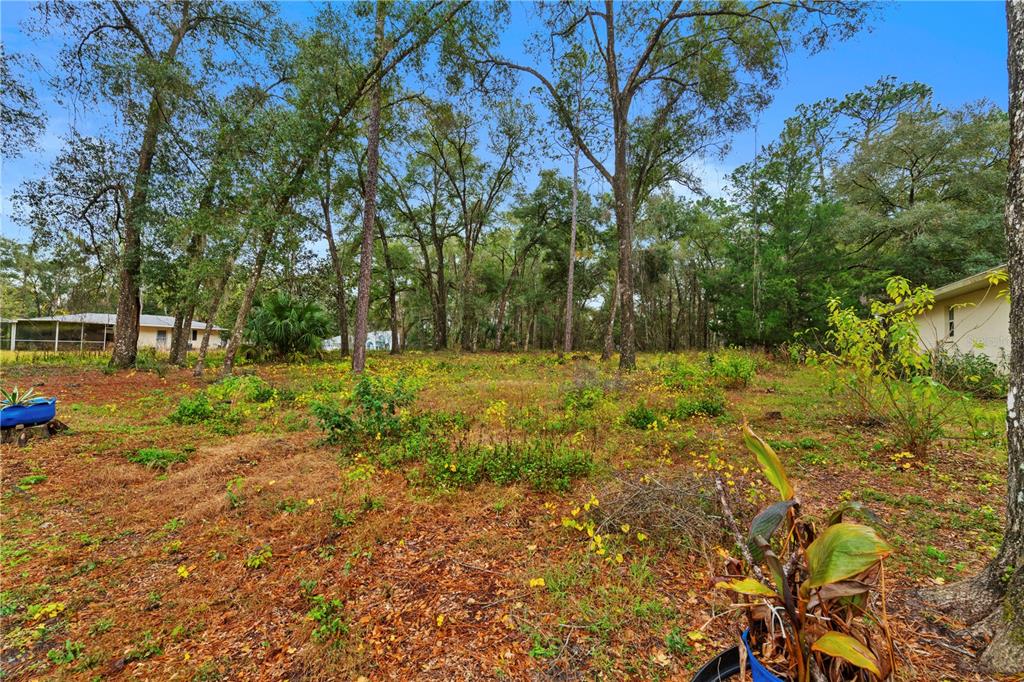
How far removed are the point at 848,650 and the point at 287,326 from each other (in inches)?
543

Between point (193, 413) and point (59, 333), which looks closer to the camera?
point (193, 413)

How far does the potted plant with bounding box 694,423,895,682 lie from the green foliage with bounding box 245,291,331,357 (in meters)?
13.5

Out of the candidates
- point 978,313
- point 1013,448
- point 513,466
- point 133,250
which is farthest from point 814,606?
point 133,250

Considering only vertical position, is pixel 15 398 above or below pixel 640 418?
above

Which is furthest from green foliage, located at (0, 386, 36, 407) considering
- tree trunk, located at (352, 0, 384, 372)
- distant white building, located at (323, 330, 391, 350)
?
distant white building, located at (323, 330, 391, 350)

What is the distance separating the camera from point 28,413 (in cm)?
416

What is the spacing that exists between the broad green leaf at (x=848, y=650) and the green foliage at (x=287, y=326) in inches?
541

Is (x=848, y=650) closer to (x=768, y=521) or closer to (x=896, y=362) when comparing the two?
(x=768, y=521)

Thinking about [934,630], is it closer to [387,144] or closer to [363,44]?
[363,44]

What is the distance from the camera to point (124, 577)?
2.18 m

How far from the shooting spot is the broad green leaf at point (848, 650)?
70 centimetres

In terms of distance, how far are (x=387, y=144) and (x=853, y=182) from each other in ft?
55.5

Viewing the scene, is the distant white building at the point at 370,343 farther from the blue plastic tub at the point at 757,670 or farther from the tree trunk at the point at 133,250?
the blue plastic tub at the point at 757,670

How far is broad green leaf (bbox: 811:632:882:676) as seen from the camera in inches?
27.5
